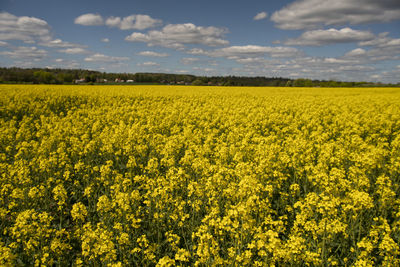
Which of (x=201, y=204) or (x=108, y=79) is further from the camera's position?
(x=108, y=79)

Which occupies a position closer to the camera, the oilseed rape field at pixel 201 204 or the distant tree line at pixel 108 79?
the oilseed rape field at pixel 201 204

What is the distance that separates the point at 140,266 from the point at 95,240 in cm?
93

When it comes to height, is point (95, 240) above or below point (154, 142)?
below

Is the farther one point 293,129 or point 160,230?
point 293,129

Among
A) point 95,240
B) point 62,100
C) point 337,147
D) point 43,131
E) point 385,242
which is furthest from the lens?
point 62,100

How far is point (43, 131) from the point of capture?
965cm

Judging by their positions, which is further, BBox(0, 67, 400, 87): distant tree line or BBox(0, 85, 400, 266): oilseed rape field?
BBox(0, 67, 400, 87): distant tree line

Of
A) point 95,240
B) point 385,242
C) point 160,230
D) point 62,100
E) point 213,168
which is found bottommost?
point 160,230

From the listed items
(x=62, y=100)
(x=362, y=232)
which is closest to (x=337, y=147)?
(x=362, y=232)

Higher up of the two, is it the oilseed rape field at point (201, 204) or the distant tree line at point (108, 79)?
the distant tree line at point (108, 79)

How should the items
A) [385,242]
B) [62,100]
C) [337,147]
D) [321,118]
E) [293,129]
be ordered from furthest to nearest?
[62,100]
[321,118]
[293,129]
[337,147]
[385,242]

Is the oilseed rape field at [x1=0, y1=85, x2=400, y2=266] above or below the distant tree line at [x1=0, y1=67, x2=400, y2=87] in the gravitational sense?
below

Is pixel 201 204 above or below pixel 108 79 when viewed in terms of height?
below

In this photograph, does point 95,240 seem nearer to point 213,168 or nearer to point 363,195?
point 213,168
